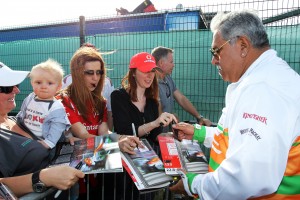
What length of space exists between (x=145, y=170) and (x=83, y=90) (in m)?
1.26

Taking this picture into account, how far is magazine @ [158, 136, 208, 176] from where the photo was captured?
2.08 meters

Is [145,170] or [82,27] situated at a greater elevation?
[82,27]

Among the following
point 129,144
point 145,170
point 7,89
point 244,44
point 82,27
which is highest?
point 82,27

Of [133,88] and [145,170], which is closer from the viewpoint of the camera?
[145,170]

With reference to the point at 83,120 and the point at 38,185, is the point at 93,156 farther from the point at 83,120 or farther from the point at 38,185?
the point at 83,120

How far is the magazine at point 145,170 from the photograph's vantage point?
192cm

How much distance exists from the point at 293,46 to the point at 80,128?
3.86m

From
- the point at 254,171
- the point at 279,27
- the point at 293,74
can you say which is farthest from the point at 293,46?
the point at 254,171

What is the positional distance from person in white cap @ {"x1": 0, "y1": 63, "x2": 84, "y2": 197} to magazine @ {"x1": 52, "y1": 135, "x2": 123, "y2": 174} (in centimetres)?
12

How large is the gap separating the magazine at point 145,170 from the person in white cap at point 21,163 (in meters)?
0.39

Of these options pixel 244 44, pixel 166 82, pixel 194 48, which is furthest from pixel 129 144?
pixel 194 48

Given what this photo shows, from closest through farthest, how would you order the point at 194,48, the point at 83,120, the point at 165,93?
1. the point at 83,120
2. the point at 165,93
3. the point at 194,48

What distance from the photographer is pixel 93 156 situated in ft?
6.72

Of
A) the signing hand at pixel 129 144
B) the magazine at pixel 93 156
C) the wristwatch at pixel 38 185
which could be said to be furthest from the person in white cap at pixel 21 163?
the signing hand at pixel 129 144
